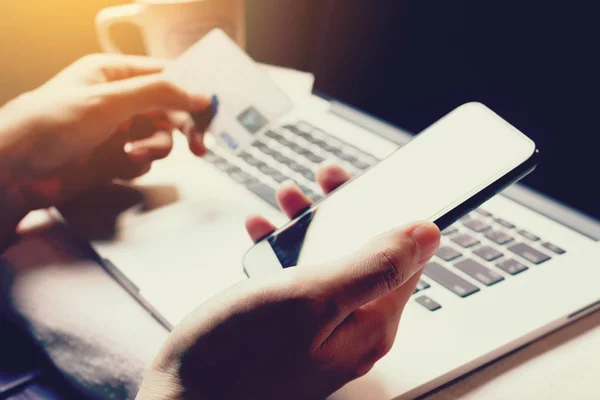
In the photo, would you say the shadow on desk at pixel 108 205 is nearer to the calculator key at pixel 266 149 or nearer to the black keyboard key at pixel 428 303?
the calculator key at pixel 266 149

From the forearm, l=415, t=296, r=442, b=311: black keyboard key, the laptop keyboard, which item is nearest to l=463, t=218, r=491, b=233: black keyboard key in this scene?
the laptop keyboard

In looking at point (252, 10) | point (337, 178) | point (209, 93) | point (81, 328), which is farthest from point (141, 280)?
point (252, 10)

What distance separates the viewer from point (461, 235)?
473mm

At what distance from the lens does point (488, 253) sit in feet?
1.48

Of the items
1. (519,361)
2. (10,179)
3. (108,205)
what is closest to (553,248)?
(519,361)

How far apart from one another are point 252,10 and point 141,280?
0.69 metres

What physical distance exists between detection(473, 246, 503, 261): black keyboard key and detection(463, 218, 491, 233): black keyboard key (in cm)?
3

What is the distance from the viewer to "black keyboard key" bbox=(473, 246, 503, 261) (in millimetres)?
448

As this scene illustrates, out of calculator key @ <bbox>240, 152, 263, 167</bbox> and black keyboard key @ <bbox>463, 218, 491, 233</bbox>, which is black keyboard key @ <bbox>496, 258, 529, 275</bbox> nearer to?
black keyboard key @ <bbox>463, 218, 491, 233</bbox>

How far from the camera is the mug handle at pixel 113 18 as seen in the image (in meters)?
0.77

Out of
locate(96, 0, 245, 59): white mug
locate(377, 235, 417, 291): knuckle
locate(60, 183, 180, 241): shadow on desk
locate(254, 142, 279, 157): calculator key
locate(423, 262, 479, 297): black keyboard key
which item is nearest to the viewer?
locate(377, 235, 417, 291): knuckle

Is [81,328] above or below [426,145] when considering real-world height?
below

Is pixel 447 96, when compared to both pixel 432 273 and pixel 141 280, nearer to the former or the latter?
pixel 432 273

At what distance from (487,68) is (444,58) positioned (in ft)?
0.20
